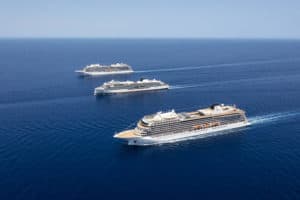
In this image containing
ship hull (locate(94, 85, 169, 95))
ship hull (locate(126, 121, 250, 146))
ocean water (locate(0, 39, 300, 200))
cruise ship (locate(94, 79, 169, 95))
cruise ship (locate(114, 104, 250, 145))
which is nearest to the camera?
ocean water (locate(0, 39, 300, 200))

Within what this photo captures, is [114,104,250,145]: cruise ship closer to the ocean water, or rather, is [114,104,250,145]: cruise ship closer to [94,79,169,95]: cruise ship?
the ocean water

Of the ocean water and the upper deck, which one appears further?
the upper deck

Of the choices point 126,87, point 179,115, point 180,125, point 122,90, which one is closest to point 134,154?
point 180,125

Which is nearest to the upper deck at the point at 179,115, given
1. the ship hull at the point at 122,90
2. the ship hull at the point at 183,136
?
the ship hull at the point at 183,136

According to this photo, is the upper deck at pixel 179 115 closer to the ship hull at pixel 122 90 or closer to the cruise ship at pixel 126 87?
the ship hull at pixel 122 90

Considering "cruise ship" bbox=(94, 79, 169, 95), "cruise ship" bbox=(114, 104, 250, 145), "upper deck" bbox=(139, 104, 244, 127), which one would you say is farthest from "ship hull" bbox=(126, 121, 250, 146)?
"cruise ship" bbox=(94, 79, 169, 95)

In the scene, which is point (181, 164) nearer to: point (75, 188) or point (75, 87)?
point (75, 188)

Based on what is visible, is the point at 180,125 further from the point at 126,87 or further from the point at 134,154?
the point at 126,87

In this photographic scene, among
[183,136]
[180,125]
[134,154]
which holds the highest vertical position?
[180,125]
